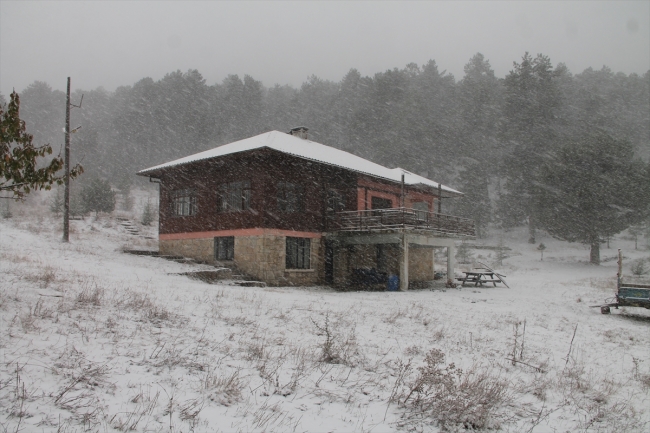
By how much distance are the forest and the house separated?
58.5ft

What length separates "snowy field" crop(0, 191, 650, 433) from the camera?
18.0 feet

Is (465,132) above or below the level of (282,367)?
above

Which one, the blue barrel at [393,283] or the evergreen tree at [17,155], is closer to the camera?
the evergreen tree at [17,155]

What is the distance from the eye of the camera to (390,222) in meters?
23.5

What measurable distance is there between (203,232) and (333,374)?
18.7m

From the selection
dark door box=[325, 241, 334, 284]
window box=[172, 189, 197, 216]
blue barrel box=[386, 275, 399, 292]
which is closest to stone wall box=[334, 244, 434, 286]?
dark door box=[325, 241, 334, 284]

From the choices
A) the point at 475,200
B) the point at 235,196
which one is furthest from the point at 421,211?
the point at 475,200

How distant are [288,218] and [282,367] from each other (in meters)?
16.1

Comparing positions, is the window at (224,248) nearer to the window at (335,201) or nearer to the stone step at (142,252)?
the stone step at (142,252)

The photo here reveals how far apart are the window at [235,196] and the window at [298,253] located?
278 cm

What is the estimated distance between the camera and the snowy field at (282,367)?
18.0ft

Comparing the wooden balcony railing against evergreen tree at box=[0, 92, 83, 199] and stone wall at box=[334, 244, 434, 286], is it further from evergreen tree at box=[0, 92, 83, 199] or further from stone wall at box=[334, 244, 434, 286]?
evergreen tree at box=[0, 92, 83, 199]

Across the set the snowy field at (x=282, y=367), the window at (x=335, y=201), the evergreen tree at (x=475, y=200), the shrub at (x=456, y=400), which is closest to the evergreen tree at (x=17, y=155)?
the snowy field at (x=282, y=367)

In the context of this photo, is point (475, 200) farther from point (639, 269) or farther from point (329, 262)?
point (329, 262)
